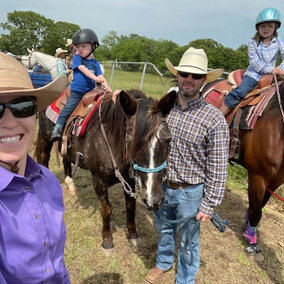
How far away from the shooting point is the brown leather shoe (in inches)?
109

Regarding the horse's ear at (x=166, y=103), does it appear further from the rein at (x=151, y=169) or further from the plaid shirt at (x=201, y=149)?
the rein at (x=151, y=169)

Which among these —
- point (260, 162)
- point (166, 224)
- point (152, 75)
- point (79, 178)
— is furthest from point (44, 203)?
point (152, 75)

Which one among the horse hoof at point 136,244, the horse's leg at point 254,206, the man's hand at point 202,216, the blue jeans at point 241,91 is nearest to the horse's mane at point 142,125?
the man's hand at point 202,216

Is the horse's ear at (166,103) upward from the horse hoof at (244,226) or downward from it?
upward

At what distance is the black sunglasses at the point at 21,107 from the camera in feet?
3.20

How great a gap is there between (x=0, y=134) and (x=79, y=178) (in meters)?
4.33

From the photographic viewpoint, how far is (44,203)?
1174 millimetres

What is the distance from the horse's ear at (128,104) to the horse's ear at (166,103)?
228 mm

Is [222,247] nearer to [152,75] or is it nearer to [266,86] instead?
[266,86]

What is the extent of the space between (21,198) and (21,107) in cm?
38

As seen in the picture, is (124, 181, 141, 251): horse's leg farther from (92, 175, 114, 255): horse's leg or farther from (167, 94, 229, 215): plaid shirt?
(167, 94, 229, 215): plaid shirt

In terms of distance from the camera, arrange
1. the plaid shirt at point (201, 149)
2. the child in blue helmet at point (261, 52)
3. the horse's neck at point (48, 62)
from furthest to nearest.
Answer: the horse's neck at point (48, 62)
the child in blue helmet at point (261, 52)
the plaid shirt at point (201, 149)

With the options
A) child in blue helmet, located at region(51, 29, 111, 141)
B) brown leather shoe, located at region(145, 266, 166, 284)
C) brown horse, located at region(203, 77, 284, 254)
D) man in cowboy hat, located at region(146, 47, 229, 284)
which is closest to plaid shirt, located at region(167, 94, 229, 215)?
man in cowboy hat, located at region(146, 47, 229, 284)

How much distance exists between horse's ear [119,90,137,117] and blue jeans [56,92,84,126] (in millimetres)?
1560
